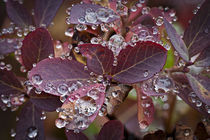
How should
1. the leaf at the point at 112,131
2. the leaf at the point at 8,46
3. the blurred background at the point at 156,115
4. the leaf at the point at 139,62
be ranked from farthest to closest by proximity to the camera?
the blurred background at the point at 156,115 → the leaf at the point at 8,46 → the leaf at the point at 112,131 → the leaf at the point at 139,62

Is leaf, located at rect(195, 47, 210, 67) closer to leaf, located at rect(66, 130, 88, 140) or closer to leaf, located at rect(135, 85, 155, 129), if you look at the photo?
leaf, located at rect(135, 85, 155, 129)

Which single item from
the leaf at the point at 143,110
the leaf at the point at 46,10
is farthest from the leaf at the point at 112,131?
the leaf at the point at 46,10

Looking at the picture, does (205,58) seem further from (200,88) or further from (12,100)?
(12,100)

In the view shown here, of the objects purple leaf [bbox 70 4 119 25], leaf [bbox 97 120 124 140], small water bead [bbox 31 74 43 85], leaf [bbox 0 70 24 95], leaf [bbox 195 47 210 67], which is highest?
purple leaf [bbox 70 4 119 25]

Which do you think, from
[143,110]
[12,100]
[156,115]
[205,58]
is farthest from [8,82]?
[156,115]

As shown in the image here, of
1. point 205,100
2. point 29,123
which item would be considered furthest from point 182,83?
point 29,123

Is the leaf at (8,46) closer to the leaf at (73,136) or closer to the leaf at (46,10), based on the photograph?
the leaf at (46,10)

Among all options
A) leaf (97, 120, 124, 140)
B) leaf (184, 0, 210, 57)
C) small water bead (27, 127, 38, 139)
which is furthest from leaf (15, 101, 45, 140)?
leaf (184, 0, 210, 57)

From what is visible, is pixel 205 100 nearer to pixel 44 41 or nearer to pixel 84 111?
pixel 84 111
